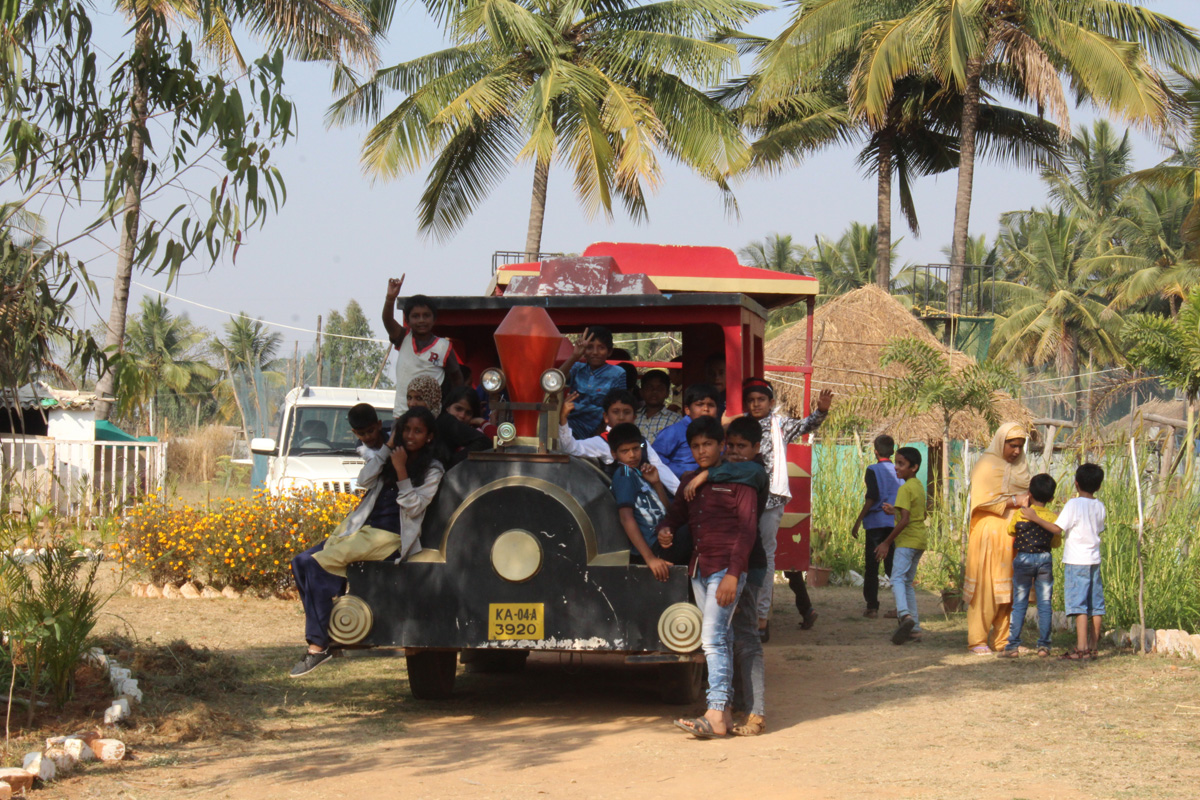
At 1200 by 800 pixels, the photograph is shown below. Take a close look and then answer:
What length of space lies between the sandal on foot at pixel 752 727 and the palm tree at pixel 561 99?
12.4 metres

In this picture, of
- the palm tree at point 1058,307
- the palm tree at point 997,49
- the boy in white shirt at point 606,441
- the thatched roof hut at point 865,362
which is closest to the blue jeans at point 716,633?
the boy in white shirt at point 606,441

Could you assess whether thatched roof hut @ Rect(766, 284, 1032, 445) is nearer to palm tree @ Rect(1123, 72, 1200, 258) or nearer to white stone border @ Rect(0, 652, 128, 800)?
palm tree @ Rect(1123, 72, 1200, 258)

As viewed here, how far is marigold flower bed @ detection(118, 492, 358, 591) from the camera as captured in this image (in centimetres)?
1064

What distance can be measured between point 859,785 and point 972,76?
22.3 meters

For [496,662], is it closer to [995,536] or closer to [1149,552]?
[995,536]

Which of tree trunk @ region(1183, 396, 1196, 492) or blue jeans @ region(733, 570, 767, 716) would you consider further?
tree trunk @ region(1183, 396, 1196, 492)

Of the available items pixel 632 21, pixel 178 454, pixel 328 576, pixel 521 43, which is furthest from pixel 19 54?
pixel 178 454

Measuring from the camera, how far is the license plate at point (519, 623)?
5906 millimetres

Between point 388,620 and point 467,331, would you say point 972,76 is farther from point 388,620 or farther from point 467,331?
point 388,620

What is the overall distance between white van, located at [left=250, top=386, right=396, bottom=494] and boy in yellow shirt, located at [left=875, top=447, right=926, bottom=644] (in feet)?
18.2

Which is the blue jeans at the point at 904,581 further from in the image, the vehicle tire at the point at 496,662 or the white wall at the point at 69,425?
the white wall at the point at 69,425

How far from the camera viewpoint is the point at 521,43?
18.5 meters

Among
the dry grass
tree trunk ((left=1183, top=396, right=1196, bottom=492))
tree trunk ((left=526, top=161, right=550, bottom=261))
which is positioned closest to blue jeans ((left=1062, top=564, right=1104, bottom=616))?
tree trunk ((left=1183, top=396, right=1196, bottom=492))

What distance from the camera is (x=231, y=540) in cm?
1066
